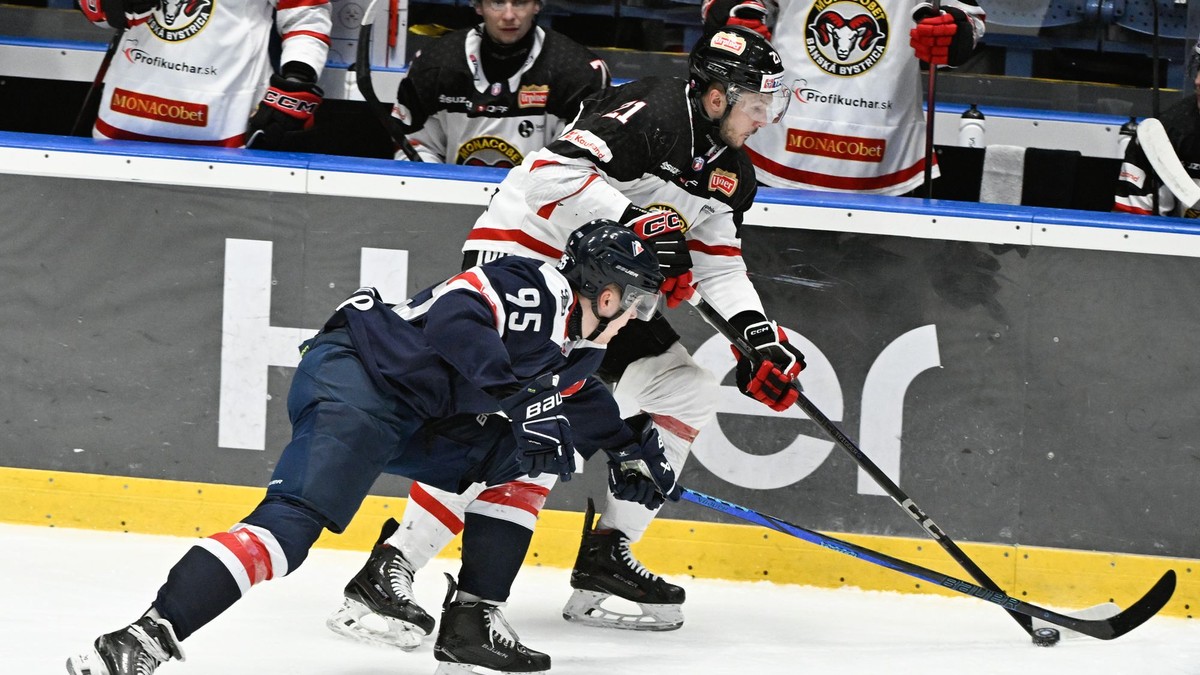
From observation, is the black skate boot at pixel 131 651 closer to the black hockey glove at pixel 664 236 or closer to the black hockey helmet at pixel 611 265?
the black hockey helmet at pixel 611 265

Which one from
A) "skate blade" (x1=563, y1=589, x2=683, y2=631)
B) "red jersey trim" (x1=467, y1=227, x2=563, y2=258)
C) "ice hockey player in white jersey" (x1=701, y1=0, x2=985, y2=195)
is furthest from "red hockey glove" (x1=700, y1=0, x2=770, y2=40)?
"skate blade" (x1=563, y1=589, x2=683, y2=631)

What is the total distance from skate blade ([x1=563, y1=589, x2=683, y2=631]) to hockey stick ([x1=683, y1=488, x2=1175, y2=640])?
26cm

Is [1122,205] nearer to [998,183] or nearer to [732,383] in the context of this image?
[998,183]

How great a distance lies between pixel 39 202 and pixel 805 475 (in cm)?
205

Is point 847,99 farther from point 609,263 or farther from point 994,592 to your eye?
point 609,263

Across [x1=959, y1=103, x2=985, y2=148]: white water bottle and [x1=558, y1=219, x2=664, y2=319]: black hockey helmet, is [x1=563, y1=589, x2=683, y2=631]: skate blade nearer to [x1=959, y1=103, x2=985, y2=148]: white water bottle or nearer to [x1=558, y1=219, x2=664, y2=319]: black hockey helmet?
[x1=558, y1=219, x2=664, y2=319]: black hockey helmet

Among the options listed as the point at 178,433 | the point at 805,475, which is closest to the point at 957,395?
the point at 805,475

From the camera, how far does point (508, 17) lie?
402 cm

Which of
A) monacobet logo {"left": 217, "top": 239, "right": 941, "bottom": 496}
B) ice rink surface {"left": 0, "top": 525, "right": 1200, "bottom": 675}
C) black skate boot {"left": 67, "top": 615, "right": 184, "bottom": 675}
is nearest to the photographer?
black skate boot {"left": 67, "top": 615, "right": 184, "bottom": 675}

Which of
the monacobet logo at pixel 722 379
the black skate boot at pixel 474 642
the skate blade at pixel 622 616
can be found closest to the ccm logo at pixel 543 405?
the black skate boot at pixel 474 642

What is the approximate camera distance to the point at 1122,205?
4.17m

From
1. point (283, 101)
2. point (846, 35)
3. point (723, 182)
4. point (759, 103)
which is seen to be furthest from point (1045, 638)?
point (283, 101)

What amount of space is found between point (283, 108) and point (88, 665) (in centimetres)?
203

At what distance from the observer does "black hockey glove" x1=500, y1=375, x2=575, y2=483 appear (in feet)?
8.50
